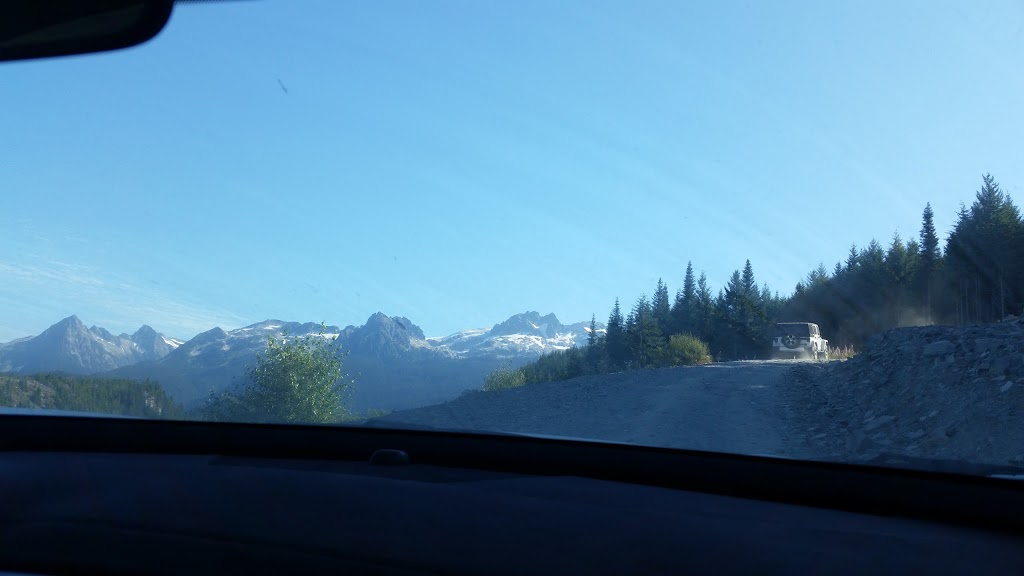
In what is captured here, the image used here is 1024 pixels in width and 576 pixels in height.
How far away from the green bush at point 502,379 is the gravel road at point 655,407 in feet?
0.33

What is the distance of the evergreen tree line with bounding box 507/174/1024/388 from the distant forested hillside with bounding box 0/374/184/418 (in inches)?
117

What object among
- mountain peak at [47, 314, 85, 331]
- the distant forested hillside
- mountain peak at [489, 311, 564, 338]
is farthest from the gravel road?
mountain peak at [47, 314, 85, 331]

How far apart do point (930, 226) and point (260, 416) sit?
3823mm

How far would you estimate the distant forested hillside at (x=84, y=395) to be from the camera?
4324mm

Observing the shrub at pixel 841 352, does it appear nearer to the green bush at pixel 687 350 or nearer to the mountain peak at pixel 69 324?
the green bush at pixel 687 350

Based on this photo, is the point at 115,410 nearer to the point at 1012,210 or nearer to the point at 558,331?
the point at 558,331

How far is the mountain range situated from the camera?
4852mm

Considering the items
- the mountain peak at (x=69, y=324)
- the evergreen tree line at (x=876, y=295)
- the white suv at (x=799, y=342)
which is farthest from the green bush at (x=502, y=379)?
the mountain peak at (x=69, y=324)

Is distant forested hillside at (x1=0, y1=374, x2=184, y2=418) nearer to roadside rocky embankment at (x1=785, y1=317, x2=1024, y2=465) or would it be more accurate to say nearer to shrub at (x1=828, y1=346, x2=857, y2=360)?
roadside rocky embankment at (x1=785, y1=317, x2=1024, y2=465)

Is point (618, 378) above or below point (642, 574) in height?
above

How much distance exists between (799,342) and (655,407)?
1791 millimetres

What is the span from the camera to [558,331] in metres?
6.07

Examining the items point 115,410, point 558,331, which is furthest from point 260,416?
point 558,331

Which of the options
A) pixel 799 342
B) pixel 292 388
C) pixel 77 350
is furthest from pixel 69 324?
pixel 799 342
